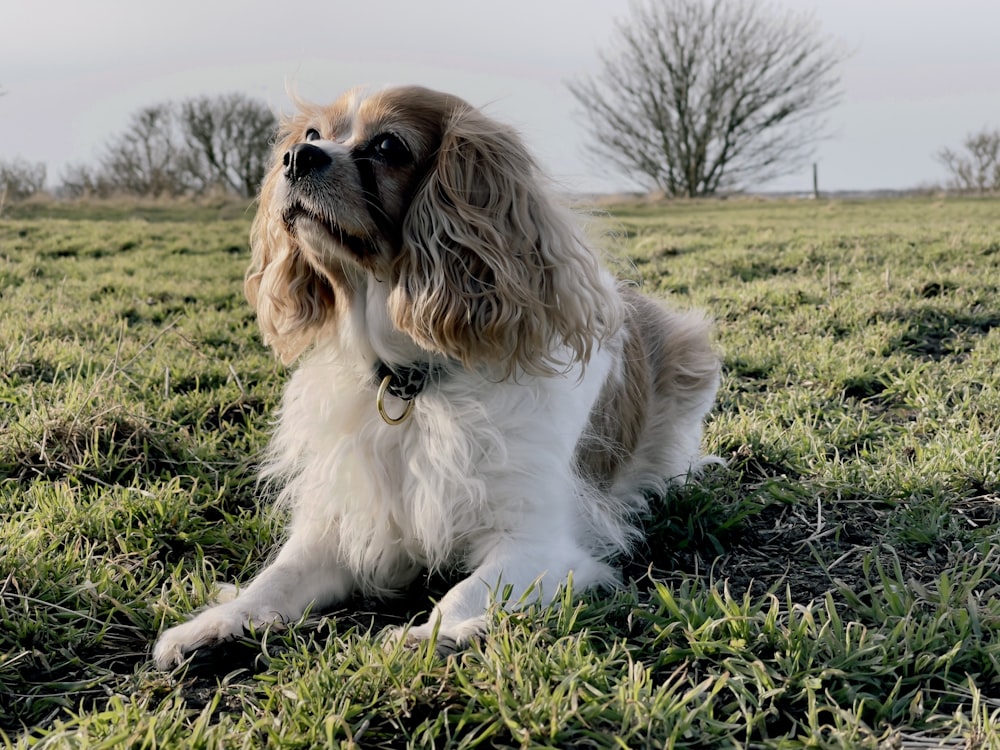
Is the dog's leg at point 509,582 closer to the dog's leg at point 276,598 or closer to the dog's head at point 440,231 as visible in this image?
the dog's leg at point 276,598

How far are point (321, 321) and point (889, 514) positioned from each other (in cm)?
223

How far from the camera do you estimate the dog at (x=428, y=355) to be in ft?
9.53

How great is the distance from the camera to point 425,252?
2941 millimetres

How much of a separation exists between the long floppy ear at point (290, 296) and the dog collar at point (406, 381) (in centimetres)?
32

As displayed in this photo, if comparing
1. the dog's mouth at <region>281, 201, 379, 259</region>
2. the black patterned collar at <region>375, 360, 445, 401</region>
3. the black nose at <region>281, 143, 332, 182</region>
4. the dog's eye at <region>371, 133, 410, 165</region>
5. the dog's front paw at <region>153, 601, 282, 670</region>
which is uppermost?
the dog's eye at <region>371, 133, 410, 165</region>

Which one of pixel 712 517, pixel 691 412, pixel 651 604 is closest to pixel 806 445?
pixel 691 412

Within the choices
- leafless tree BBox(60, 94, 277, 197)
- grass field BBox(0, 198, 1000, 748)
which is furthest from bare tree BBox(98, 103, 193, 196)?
grass field BBox(0, 198, 1000, 748)

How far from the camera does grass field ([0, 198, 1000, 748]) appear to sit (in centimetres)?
215

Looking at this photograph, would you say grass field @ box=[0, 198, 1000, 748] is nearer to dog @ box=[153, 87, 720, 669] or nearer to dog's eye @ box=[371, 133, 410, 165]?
dog @ box=[153, 87, 720, 669]

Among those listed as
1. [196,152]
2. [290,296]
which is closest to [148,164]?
[196,152]

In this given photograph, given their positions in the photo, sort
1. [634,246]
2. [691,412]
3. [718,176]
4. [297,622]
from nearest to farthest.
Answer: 1. [297,622]
2. [691,412]
3. [634,246]
4. [718,176]

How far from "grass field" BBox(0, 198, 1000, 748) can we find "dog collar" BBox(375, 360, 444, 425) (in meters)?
0.65

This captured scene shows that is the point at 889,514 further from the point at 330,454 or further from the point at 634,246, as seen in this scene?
the point at 634,246

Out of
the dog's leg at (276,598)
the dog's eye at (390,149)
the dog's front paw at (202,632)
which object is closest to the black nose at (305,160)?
the dog's eye at (390,149)
